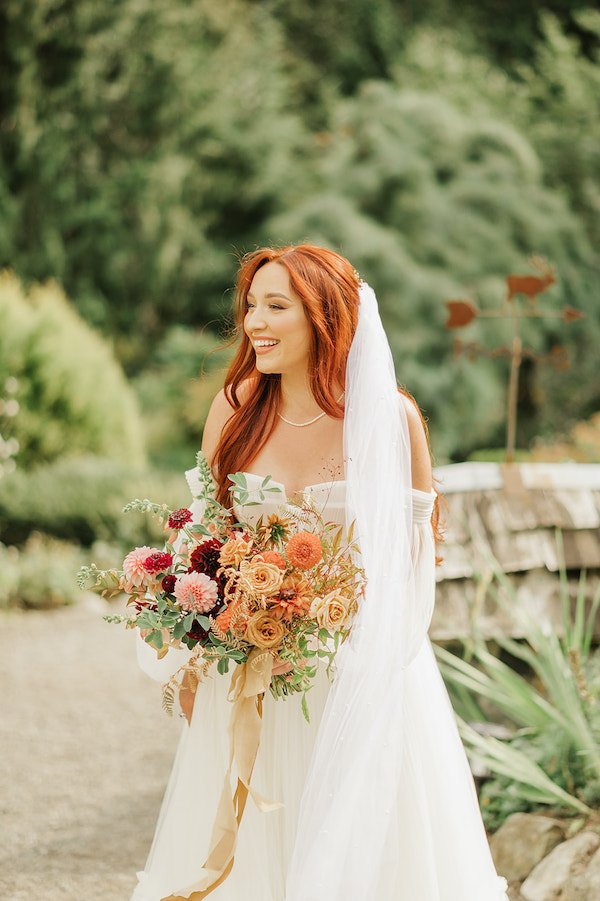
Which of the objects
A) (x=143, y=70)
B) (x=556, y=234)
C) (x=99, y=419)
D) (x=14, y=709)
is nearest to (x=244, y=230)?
(x=143, y=70)

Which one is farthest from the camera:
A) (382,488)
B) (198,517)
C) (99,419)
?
(99,419)

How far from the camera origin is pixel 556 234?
14219 mm

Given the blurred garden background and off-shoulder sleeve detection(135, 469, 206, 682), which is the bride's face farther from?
the blurred garden background

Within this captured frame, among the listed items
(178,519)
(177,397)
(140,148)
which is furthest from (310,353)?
(140,148)

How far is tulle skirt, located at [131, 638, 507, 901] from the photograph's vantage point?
2.40 meters

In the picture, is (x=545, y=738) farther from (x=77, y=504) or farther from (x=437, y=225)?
(x=437, y=225)

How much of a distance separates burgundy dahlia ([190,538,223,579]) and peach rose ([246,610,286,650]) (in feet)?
0.51

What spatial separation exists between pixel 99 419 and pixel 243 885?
7.93 metres

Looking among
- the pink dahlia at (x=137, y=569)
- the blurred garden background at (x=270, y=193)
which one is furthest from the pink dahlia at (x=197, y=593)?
the blurred garden background at (x=270, y=193)

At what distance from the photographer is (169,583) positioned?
224 centimetres

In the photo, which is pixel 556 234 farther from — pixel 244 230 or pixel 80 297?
pixel 80 297

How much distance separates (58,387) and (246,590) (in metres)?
8.03

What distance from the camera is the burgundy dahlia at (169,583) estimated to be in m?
2.24

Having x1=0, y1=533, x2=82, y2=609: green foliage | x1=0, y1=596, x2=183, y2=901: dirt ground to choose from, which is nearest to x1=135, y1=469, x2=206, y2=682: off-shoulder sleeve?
x1=0, y1=596, x2=183, y2=901: dirt ground
